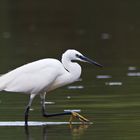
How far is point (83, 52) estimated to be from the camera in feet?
89.0

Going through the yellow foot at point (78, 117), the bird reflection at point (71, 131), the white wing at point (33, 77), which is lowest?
the bird reflection at point (71, 131)

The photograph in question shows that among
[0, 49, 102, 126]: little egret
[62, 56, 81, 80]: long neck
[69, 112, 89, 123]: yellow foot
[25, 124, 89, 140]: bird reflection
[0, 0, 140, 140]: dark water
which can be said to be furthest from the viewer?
[62, 56, 81, 80]: long neck

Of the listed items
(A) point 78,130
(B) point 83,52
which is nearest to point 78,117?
(A) point 78,130

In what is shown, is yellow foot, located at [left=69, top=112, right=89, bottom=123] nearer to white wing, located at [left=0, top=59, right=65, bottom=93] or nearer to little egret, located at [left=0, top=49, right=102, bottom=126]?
little egret, located at [left=0, top=49, right=102, bottom=126]

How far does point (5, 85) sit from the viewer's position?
15.1m

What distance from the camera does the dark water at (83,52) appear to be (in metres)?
14.1

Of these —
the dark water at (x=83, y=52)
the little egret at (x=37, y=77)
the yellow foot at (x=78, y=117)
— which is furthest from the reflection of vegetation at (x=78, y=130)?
the little egret at (x=37, y=77)

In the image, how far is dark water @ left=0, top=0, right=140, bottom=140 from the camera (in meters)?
14.1

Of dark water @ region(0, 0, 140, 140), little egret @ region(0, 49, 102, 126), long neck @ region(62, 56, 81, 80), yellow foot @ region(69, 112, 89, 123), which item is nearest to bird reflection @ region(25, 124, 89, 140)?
dark water @ region(0, 0, 140, 140)

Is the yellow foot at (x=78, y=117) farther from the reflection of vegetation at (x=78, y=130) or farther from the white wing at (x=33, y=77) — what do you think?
the white wing at (x=33, y=77)

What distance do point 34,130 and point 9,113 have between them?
5.39 ft

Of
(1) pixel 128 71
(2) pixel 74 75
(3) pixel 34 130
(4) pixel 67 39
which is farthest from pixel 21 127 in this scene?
(4) pixel 67 39

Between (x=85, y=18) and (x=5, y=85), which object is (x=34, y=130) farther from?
(x=85, y=18)

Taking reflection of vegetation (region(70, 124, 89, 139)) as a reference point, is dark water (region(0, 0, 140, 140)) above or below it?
above
